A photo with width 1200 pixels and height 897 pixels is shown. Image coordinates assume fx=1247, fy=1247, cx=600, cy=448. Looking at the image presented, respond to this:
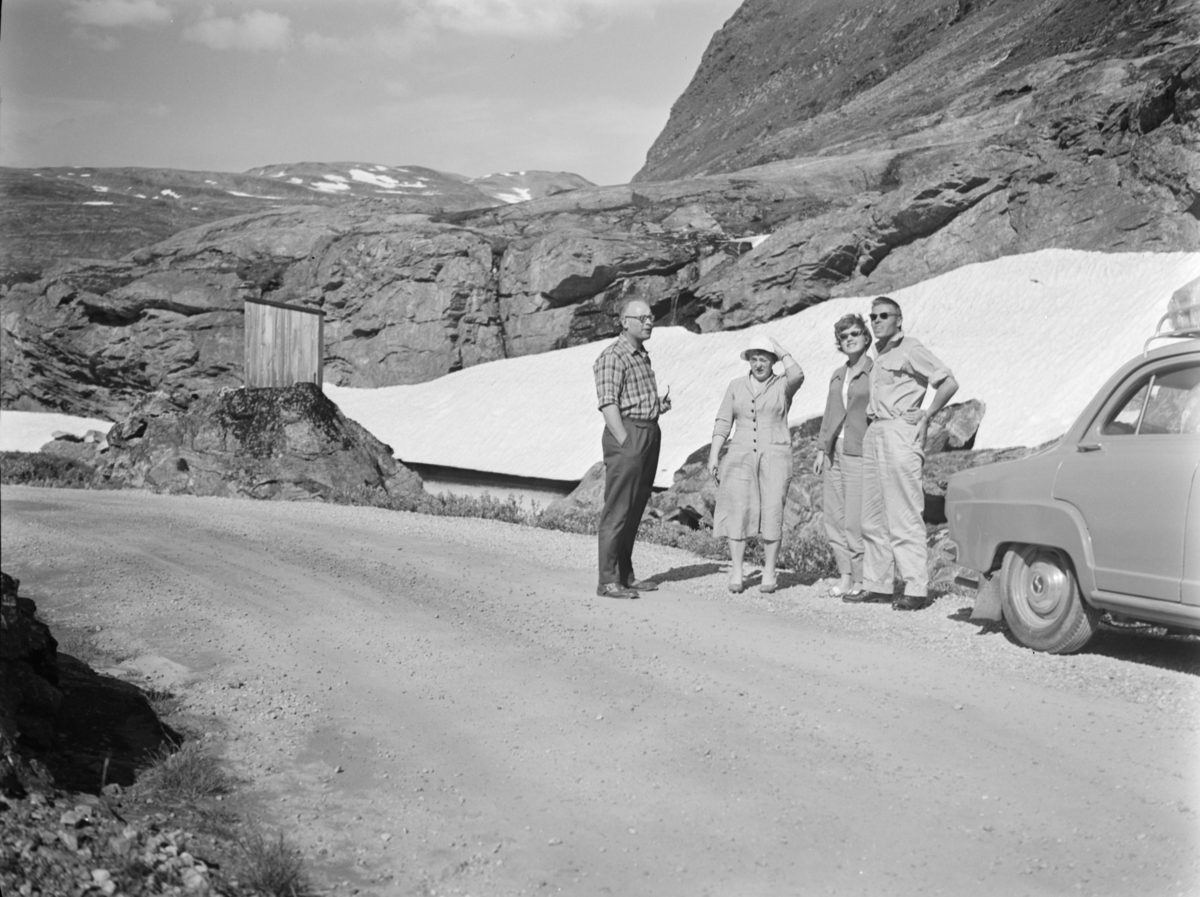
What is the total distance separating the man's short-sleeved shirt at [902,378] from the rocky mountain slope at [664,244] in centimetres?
1775

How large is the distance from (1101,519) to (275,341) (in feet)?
55.7

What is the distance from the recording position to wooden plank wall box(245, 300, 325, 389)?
21.3 meters

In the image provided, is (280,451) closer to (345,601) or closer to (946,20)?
(345,601)

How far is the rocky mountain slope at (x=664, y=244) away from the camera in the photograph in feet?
86.0

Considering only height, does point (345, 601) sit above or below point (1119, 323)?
below

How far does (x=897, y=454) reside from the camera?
8625 mm

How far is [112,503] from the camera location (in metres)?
12.8

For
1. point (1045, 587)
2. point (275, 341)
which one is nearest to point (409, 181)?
point (275, 341)

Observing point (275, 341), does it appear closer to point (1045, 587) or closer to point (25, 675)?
point (1045, 587)

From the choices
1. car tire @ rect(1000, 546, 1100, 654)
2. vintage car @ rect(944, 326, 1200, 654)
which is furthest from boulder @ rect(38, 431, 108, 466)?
car tire @ rect(1000, 546, 1100, 654)

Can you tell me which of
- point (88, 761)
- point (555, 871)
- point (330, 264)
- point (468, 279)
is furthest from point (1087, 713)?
point (330, 264)

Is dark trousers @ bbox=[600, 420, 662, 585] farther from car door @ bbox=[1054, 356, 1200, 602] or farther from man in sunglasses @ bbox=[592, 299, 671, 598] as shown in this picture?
car door @ bbox=[1054, 356, 1200, 602]

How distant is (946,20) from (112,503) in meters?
67.3

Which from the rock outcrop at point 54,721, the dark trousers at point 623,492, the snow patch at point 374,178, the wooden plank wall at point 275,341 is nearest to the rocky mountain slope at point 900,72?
the wooden plank wall at point 275,341
